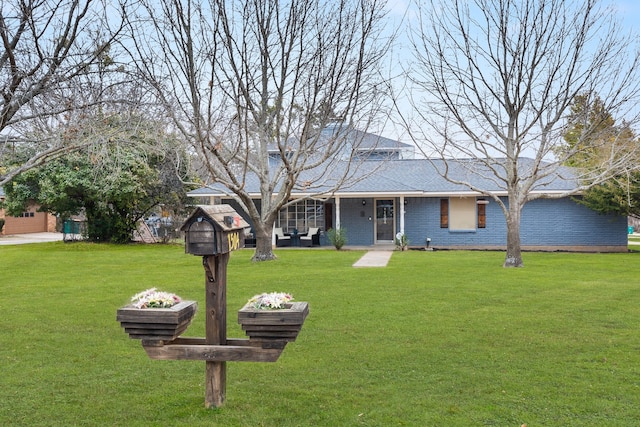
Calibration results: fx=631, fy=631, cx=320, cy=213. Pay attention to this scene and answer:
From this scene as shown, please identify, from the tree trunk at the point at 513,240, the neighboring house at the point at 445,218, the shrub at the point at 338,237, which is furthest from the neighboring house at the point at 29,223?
the tree trunk at the point at 513,240

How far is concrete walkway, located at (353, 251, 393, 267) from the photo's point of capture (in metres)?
16.8

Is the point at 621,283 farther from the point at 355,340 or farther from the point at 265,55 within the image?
the point at 265,55

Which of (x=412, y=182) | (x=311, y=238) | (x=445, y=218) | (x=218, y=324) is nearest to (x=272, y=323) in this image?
(x=218, y=324)

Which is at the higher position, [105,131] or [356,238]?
[105,131]

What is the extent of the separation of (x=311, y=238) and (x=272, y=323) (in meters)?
19.2

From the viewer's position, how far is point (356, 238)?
24.7 metres

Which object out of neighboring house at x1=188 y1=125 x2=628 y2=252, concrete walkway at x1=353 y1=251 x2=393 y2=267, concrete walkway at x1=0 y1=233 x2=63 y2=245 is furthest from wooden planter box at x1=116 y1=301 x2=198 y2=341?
concrete walkway at x1=0 y1=233 x2=63 y2=245

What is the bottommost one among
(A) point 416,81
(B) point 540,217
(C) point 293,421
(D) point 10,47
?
(C) point 293,421

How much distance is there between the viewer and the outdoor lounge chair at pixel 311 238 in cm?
2391

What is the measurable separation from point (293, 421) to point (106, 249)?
19.7m

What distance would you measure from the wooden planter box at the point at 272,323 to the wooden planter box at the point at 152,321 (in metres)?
0.49

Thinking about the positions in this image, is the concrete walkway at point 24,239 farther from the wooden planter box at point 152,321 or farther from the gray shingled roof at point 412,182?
the wooden planter box at point 152,321

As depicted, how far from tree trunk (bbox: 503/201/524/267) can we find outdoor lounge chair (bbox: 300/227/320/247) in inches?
361

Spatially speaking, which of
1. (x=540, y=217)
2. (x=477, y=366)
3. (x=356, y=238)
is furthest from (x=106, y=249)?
(x=477, y=366)
